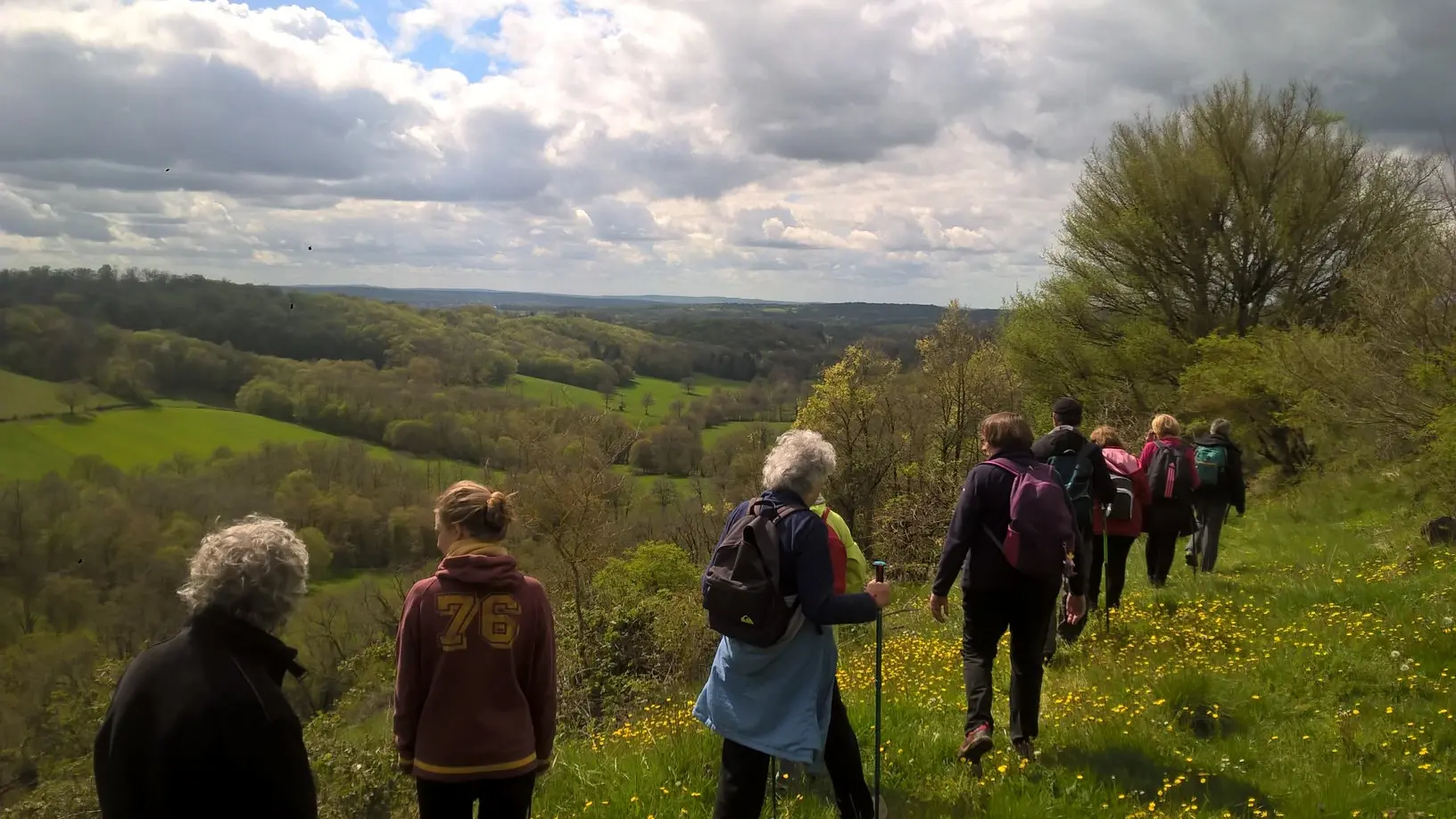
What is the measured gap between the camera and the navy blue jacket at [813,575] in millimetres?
3516

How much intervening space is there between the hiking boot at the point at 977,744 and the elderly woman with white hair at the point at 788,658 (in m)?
1.19

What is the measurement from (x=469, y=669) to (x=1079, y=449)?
14.9 ft

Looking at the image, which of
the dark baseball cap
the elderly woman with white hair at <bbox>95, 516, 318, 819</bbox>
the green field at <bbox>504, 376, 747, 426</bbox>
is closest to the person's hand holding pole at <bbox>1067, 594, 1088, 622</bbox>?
the dark baseball cap

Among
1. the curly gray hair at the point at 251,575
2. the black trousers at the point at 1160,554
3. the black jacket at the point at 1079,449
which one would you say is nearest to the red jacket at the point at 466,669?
the curly gray hair at the point at 251,575

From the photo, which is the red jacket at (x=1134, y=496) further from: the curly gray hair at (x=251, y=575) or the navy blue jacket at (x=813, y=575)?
the curly gray hair at (x=251, y=575)

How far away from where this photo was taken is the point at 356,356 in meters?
111

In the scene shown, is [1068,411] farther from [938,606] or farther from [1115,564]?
[1115,564]

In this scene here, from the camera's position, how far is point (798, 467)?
369 cm

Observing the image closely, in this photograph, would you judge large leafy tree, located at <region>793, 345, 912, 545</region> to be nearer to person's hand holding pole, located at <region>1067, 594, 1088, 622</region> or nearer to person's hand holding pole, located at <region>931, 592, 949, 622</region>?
person's hand holding pole, located at <region>1067, 594, 1088, 622</region>

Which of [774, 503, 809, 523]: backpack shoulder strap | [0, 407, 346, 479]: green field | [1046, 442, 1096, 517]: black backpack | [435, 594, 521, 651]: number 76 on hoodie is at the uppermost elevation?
[774, 503, 809, 523]: backpack shoulder strap


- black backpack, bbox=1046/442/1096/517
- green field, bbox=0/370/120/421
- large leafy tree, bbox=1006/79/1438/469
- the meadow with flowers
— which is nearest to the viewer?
the meadow with flowers

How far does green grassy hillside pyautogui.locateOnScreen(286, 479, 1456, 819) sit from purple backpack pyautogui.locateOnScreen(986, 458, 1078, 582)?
1058 millimetres

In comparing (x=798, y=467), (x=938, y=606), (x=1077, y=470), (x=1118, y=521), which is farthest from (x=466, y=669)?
(x=1118, y=521)

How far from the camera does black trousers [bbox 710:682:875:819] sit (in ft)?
12.0
